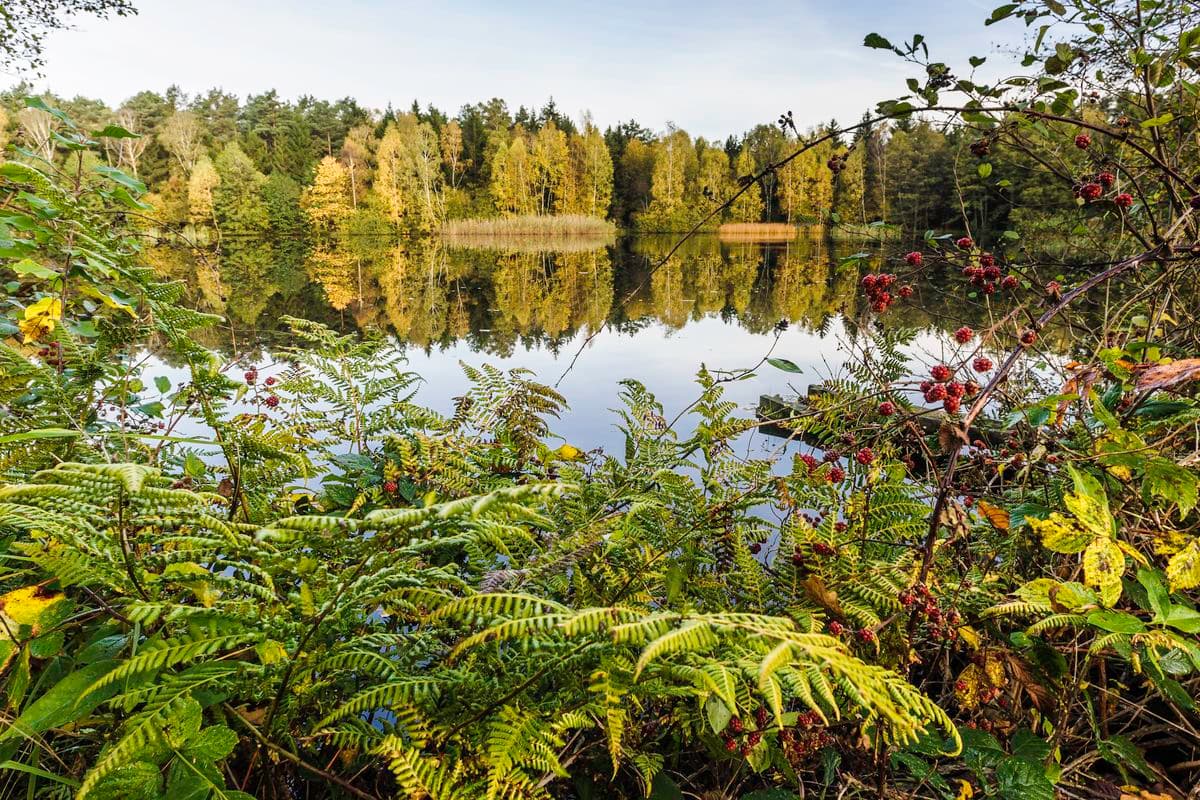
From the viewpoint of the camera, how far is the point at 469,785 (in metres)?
0.90

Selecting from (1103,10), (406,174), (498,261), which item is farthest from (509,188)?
(1103,10)

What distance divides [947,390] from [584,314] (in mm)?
13714

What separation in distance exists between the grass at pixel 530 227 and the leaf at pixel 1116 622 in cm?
4361

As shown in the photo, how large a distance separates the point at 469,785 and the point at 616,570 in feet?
1.74

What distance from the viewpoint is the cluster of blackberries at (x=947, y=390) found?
47.0 inches

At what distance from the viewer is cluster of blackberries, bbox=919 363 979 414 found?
119 centimetres

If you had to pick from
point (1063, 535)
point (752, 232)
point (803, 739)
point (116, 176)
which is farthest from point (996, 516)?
point (752, 232)

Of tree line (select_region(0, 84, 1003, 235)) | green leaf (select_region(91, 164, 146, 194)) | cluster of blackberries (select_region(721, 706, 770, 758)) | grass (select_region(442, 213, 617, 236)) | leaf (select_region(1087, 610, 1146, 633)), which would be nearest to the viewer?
leaf (select_region(1087, 610, 1146, 633))

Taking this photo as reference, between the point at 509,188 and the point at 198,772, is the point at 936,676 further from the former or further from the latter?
the point at 509,188

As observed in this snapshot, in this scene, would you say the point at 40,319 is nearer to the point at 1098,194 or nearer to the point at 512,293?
the point at 1098,194

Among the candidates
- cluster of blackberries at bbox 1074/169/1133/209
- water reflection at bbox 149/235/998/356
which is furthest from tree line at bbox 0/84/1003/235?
cluster of blackberries at bbox 1074/169/1133/209

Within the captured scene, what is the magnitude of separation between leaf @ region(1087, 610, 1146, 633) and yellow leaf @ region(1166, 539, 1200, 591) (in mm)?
154

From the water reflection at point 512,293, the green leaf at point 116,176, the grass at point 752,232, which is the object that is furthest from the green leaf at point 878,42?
the grass at point 752,232

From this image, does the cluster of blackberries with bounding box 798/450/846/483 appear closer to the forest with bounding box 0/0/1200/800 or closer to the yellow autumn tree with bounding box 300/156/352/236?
the forest with bounding box 0/0/1200/800
